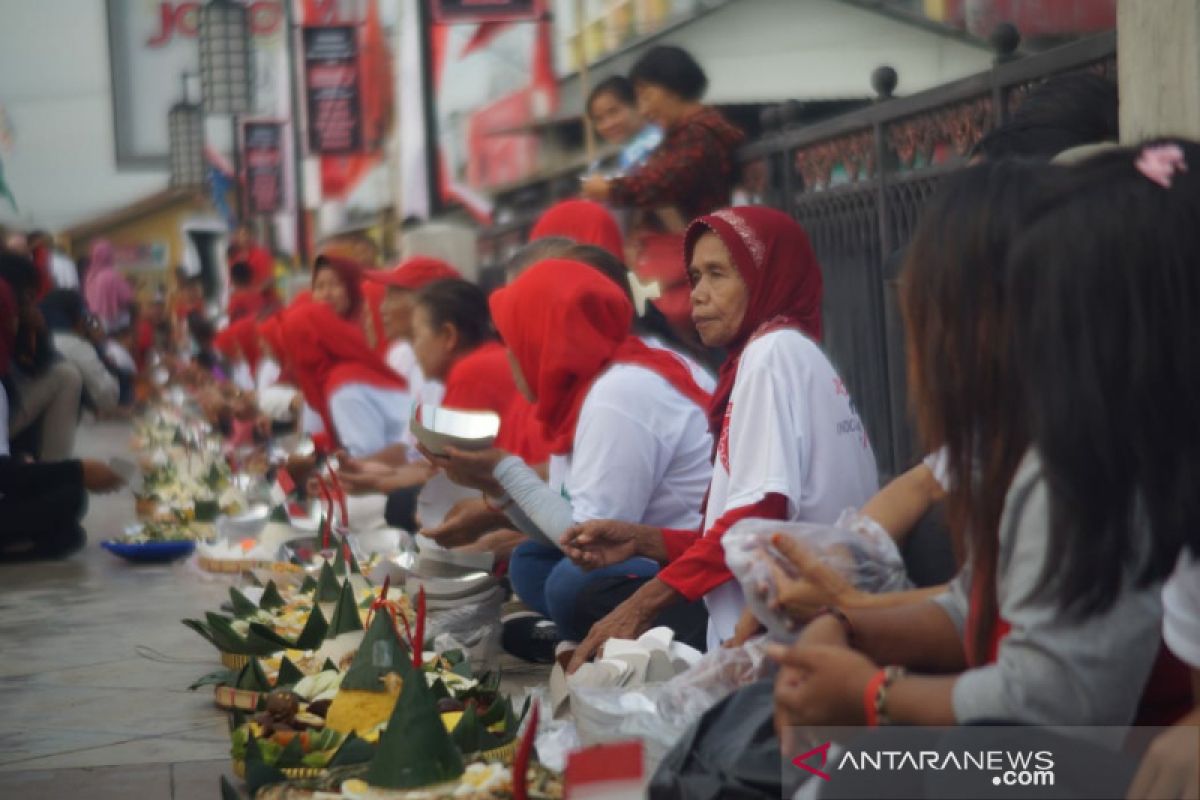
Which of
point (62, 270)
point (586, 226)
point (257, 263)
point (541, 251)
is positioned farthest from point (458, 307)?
point (62, 270)

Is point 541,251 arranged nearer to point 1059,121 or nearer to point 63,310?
point 1059,121

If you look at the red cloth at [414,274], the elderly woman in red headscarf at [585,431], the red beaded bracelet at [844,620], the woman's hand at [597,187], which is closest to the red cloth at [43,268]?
the red cloth at [414,274]

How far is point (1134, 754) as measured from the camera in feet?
8.32

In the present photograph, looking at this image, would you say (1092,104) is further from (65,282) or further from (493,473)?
(65,282)

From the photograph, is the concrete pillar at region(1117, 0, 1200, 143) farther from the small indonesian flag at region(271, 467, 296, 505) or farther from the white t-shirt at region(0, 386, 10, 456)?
the white t-shirt at region(0, 386, 10, 456)

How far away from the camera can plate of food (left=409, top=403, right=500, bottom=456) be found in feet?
16.9

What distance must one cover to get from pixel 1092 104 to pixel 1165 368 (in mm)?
2440

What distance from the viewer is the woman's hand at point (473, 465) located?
5184mm

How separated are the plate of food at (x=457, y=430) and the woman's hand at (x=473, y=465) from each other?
0.07 ft

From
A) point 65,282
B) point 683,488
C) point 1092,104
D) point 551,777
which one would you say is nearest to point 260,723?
point 551,777

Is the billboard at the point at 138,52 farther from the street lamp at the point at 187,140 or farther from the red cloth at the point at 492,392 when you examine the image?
the red cloth at the point at 492,392

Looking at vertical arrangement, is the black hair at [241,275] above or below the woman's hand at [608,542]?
above

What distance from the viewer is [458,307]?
25.3ft

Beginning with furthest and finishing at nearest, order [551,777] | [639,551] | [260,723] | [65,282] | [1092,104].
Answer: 1. [65,282]
2. [639,551]
3. [1092,104]
4. [260,723]
5. [551,777]
